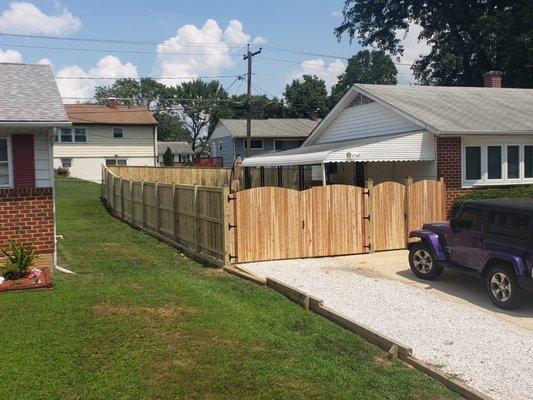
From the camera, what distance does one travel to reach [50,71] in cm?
1318

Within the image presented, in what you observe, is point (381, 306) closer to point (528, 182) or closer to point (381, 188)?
point (381, 188)

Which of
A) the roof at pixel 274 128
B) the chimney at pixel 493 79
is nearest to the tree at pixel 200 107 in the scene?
the roof at pixel 274 128

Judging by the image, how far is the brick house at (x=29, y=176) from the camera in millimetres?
10125

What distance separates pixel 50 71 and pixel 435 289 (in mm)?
10115

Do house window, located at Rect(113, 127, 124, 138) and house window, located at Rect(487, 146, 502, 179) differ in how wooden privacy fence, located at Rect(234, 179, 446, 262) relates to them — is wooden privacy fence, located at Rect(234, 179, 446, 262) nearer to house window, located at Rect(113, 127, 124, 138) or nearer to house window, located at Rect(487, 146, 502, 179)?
house window, located at Rect(487, 146, 502, 179)

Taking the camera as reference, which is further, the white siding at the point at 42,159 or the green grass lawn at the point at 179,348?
the white siding at the point at 42,159

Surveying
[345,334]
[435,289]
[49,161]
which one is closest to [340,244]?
[435,289]

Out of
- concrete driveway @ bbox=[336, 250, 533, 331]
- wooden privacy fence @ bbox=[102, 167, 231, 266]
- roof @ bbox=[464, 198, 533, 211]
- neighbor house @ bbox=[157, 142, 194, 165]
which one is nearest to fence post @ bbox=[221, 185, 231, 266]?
wooden privacy fence @ bbox=[102, 167, 231, 266]

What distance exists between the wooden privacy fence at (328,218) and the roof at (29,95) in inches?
158

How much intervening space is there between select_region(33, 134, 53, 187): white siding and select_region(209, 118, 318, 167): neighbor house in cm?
3648

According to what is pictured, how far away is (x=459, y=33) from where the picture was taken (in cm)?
4022

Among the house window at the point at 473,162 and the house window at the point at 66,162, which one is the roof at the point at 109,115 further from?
the house window at the point at 473,162

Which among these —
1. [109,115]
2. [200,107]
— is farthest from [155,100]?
[109,115]

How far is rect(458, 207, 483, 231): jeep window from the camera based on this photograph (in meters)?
9.03
